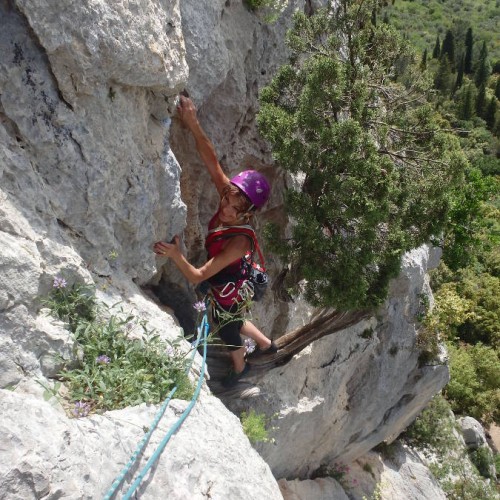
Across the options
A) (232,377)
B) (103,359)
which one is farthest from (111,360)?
(232,377)

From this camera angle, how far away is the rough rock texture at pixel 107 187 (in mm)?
3037

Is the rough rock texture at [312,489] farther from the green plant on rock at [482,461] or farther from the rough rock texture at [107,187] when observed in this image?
the green plant on rock at [482,461]

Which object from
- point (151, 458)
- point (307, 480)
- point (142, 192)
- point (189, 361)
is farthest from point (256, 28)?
point (307, 480)

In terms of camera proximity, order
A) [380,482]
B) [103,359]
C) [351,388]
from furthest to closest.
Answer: [380,482] → [351,388] → [103,359]

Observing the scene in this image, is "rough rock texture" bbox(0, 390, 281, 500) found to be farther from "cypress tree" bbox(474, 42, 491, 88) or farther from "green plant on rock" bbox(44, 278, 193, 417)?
"cypress tree" bbox(474, 42, 491, 88)

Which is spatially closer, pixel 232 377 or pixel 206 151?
pixel 206 151

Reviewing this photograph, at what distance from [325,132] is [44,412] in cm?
382

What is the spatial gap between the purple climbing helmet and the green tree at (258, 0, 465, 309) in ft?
1.99

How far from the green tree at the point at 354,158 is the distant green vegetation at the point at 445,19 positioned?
73825 millimetres

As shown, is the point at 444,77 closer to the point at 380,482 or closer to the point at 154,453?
the point at 380,482

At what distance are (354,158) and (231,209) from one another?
1394mm

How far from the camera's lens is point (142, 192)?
4.90 metres

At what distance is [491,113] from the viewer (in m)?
57.8

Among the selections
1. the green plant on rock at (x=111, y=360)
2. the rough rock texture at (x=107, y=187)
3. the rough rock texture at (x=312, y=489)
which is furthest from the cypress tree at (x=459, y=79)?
the green plant on rock at (x=111, y=360)
